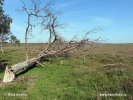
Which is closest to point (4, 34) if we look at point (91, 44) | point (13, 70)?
point (91, 44)

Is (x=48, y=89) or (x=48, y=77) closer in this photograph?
(x=48, y=89)

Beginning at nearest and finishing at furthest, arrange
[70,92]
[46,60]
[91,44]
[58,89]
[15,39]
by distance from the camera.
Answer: [70,92] → [58,89] → [91,44] → [46,60] → [15,39]

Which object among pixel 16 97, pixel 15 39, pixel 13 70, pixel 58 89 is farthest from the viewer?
pixel 15 39

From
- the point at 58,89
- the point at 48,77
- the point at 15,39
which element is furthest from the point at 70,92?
the point at 15,39

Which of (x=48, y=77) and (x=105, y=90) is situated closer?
(x=105, y=90)

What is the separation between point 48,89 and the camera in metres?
12.8

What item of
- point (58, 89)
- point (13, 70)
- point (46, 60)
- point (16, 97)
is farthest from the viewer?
point (46, 60)

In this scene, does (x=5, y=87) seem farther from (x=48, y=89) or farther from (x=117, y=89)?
(x=117, y=89)

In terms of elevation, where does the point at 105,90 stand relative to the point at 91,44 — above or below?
below

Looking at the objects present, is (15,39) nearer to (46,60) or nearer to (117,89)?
(46,60)

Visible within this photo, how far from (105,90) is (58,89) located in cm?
230

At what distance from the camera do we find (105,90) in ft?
37.7

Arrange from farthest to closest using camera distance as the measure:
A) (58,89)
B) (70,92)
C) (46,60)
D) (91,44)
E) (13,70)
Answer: (46,60)
(91,44)
(13,70)
(58,89)
(70,92)

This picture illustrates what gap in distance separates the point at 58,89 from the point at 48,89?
0.54 m
